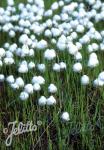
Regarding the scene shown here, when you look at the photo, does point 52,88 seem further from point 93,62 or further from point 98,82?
point 93,62

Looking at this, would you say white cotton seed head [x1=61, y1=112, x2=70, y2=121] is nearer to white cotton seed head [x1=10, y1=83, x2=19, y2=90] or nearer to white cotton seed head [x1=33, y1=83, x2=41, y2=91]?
white cotton seed head [x1=33, y1=83, x2=41, y2=91]

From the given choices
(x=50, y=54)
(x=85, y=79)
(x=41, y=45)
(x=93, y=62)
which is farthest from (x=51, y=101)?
(x=41, y=45)

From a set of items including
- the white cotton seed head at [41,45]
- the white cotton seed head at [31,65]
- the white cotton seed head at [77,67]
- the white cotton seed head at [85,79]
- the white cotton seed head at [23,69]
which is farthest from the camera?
the white cotton seed head at [41,45]

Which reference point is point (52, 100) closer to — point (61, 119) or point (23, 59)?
point (61, 119)

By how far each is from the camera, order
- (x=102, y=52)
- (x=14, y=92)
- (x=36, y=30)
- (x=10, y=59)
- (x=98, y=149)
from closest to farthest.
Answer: (x=98, y=149) → (x=14, y=92) → (x=10, y=59) → (x=102, y=52) → (x=36, y=30)

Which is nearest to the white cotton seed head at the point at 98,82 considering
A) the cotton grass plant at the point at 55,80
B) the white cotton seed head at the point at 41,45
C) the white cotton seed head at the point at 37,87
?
the cotton grass plant at the point at 55,80

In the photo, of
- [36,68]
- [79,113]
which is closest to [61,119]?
[79,113]

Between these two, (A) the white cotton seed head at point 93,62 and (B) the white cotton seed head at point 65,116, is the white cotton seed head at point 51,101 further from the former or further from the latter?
(A) the white cotton seed head at point 93,62

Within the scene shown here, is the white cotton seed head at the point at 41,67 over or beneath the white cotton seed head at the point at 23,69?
over

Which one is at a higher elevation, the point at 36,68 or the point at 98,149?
the point at 36,68

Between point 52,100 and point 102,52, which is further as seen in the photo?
point 102,52

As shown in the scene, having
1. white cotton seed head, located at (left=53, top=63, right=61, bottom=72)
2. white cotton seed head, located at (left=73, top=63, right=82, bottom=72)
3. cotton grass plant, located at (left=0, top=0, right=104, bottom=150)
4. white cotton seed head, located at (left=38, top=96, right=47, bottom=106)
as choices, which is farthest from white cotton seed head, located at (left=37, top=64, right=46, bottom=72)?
white cotton seed head, located at (left=38, top=96, right=47, bottom=106)
